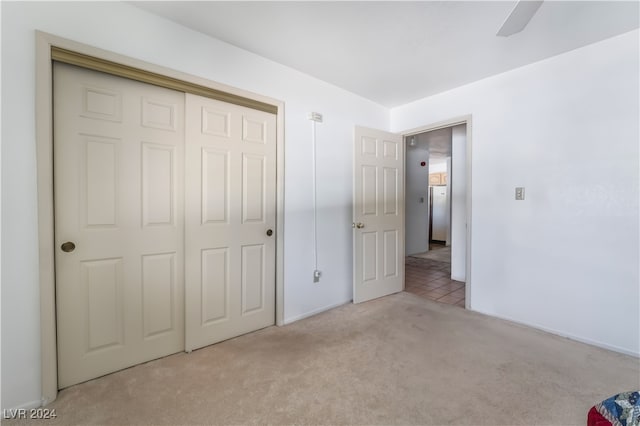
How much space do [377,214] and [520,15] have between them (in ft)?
7.13

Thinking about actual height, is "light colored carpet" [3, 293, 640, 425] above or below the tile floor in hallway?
below

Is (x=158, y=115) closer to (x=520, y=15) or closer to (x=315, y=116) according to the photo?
(x=315, y=116)

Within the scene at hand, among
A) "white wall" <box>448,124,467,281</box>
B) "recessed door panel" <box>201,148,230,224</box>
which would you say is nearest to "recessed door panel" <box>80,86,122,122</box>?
"recessed door panel" <box>201,148,230,224</box>

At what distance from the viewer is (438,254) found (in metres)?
6.32

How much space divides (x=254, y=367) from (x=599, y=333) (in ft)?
8.80

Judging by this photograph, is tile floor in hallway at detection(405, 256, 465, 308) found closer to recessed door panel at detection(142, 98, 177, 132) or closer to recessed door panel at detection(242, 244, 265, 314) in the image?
recessed door panel at detection(242, 244, 265, 314)

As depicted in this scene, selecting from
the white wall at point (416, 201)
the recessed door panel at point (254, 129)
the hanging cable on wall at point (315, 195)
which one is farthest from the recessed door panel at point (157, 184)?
the white wall at point (416, 201)

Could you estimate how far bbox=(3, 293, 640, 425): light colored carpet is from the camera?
1.52 m

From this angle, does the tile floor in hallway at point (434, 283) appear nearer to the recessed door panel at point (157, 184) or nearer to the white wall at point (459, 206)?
the white wall at point (459, 206)

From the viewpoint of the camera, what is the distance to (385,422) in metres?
1.46

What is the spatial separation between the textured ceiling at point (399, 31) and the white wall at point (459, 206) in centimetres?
156

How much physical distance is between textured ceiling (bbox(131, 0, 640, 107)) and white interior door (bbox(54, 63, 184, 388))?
26.7 inches

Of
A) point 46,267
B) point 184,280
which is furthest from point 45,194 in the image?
point 184,280

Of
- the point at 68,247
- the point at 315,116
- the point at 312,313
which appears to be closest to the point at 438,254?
the point at 312,313
